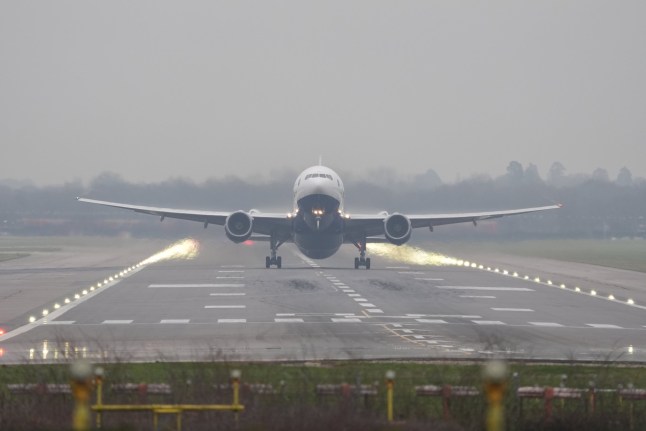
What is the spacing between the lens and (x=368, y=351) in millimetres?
26906

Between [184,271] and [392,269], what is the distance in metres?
11.8

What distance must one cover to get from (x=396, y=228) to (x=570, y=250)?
103 ft

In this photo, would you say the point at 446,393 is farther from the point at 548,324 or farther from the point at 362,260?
the point at 362,260

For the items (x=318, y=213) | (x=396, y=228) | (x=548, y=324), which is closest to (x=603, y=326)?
(x=548, y=324)

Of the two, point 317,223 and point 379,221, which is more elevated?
point 379,221

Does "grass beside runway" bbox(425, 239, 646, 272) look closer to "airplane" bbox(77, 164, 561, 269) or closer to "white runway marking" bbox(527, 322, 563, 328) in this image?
"airplane" bbox(77, 164, 561, 269)

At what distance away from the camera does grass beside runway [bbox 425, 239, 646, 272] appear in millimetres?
77500

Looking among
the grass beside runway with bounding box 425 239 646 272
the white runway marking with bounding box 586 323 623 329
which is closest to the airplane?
the grass beside runway with bounding box 425 239 646 272

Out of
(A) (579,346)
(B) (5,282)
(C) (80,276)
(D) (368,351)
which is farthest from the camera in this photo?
(C) (80,276)

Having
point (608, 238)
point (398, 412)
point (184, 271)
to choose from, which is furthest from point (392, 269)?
point (398, 412)

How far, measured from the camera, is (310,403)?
53.8ft

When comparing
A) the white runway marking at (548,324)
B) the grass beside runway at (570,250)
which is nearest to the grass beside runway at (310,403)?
the white runway marking at (548,324)

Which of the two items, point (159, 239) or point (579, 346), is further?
point (159, 239)

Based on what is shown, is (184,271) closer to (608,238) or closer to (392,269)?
(392,269)
